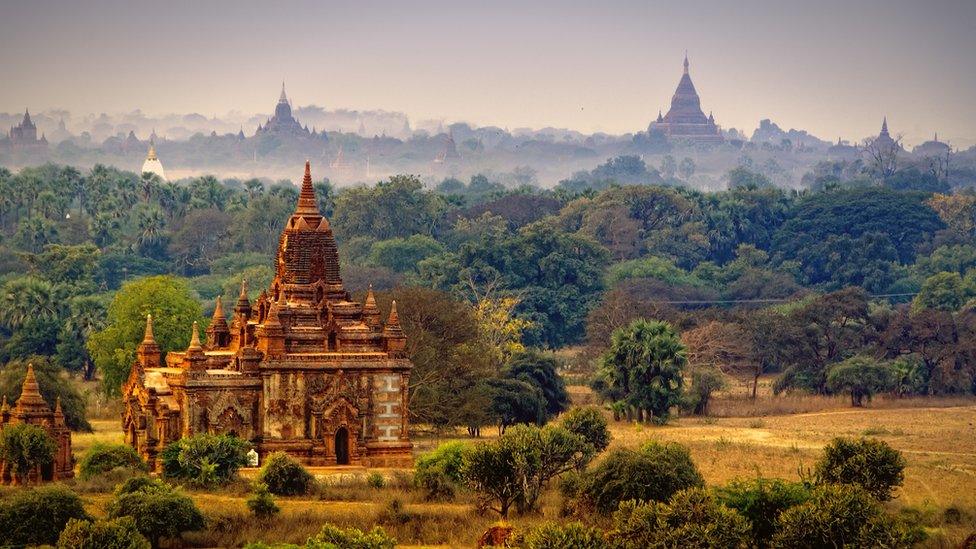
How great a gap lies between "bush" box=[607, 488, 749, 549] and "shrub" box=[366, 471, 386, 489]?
449 inches

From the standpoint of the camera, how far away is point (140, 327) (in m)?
69.4

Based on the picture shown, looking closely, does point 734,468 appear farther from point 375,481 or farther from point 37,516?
point 37,516

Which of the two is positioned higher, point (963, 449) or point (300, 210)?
point (300, 210)

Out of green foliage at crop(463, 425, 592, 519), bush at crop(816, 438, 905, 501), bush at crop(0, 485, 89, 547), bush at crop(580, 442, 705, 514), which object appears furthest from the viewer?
bush at crop(816, 438, 905, 501)

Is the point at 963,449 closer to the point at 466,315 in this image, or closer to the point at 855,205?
the point at 466,315

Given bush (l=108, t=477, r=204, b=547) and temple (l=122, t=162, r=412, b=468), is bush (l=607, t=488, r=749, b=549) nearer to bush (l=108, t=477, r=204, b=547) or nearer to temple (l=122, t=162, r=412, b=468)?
bush (l=108, t=477, r=204, b=547)

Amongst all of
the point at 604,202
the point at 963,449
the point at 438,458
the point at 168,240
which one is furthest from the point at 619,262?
the point at 438,458

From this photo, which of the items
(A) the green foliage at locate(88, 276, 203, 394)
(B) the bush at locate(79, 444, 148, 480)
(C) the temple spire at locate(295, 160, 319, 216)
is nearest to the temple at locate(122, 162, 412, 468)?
(B) the bush at locate(79, 444, 148, 480)

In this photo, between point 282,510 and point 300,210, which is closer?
point 282,510

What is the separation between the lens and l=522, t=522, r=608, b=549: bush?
127 feet

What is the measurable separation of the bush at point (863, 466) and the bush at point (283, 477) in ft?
40.9

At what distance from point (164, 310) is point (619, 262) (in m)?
57.6

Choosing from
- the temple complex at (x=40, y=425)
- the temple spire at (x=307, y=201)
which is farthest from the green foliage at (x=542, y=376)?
the temple complex at (x=40, y=425)

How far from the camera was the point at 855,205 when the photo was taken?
137125 mm
